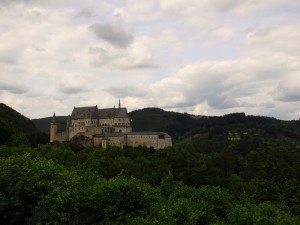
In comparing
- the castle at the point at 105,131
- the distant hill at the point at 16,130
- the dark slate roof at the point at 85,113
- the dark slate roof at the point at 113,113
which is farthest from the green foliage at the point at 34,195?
the dark slate roof at the point at 85,113

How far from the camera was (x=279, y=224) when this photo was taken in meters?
28.3

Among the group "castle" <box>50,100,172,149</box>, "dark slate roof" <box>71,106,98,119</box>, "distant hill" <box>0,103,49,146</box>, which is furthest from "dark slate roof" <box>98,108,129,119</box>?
"distant hill" <box>0,103,49,146</box>

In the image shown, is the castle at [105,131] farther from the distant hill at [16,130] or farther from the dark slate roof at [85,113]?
the distant hill at [16,130]

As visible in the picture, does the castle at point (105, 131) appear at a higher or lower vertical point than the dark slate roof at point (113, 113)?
lower

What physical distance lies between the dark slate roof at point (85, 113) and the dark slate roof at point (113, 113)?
99.0 inches

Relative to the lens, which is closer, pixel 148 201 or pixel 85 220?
pixel 85 220

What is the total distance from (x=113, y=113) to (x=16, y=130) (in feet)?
170

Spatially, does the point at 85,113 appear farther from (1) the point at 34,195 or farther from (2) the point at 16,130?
(1) the point at 34,195

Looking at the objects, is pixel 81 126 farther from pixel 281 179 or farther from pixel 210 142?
pixel 281 179

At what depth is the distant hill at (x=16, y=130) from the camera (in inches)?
3445

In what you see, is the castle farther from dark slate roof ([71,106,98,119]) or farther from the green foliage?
the green foliage

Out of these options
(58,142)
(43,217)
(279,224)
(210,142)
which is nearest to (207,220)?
(279,224)

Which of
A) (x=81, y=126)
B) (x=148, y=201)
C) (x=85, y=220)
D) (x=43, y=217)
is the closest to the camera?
(x=43, y=217)

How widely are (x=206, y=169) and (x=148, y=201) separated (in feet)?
233
